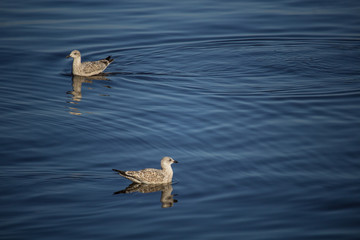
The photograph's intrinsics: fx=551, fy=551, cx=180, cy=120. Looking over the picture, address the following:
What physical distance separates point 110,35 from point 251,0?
31.3ft

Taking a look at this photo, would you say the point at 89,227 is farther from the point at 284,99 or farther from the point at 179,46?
the point at 179,46

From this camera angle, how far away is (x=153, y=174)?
520 inches

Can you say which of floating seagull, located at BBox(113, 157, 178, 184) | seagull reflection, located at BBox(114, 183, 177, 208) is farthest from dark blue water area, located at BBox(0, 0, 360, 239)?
floating seagull, located at BBox(113, 157, 178, 184)

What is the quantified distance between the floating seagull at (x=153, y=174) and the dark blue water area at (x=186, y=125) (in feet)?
1.00

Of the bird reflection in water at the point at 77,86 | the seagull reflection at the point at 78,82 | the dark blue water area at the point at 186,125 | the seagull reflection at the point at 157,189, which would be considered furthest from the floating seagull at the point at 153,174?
the seagull reflection at the point at 78,82

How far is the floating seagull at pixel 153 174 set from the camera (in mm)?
12938

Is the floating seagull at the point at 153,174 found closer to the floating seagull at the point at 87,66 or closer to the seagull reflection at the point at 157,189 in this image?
the seagull reflection at the point at 157,189

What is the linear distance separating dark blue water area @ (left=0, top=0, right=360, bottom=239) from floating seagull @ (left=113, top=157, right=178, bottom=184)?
31cm

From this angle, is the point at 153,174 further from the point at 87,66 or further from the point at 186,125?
the point at 87,66

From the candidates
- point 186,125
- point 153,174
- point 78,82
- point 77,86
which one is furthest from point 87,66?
point 153,174

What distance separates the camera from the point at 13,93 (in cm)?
1903

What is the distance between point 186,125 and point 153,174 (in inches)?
139

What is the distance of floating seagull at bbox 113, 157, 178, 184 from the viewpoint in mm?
12938

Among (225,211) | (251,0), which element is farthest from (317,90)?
(251,0)
